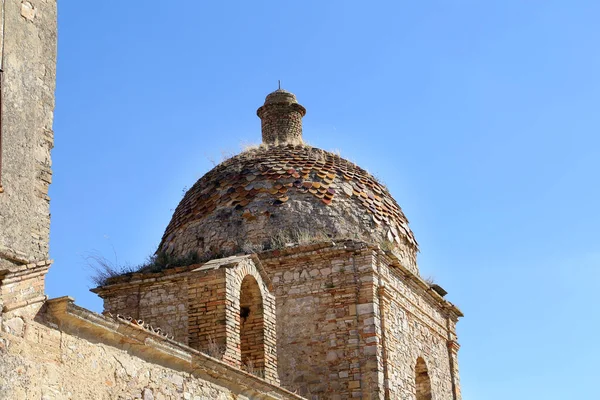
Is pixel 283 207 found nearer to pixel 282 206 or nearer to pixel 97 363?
pixel 282 206

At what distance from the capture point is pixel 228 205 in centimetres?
1419

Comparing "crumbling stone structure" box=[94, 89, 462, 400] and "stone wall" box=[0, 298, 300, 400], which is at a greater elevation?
"crumbling stone structure" box=[94, 89, 462, 400]

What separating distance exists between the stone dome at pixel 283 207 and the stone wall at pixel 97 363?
4850 millimetres

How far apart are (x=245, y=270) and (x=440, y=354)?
4.85 metres

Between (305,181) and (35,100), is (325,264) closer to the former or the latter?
(305,181)

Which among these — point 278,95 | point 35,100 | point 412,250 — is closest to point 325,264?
point 412,250

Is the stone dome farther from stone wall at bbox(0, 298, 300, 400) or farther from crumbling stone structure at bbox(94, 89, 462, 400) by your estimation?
stone wall at bbox(0, 298, 300, 400)

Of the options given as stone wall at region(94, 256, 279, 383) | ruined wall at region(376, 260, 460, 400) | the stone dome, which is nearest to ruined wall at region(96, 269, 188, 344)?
stone wall at region(94, 256, 279, 383)

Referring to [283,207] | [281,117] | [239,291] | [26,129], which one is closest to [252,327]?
[239,291]

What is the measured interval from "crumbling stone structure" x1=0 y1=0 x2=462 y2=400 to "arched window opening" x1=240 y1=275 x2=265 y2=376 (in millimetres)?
17

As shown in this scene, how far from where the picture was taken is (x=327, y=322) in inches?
510

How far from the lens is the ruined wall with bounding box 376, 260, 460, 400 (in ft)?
42.4

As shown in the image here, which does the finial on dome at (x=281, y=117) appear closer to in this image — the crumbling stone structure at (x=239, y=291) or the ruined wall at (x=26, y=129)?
the crumbling stone structure at (x=239, y=291)

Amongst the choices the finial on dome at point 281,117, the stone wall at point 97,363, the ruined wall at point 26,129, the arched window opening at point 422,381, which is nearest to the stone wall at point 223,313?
the stone wall at point 97,363
